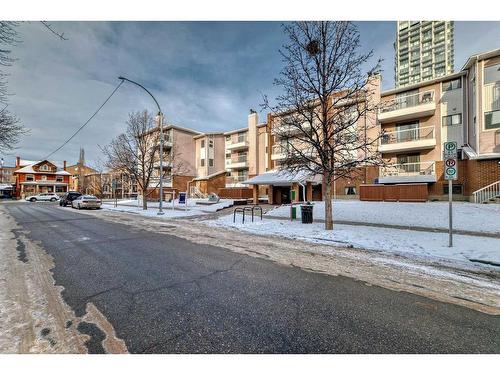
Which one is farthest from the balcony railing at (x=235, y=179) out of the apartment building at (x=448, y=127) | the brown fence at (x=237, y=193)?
the apartment building at (x=448, y=127)

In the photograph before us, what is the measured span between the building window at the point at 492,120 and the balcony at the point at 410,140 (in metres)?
3.92

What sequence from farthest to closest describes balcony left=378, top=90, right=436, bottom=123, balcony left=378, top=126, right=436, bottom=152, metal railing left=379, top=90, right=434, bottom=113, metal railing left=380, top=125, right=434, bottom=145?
metal railing left=379, top=90, right=434, bottom=113, metal railing left=380, top=125, right=434, bottom=145, balcony left=378, top=90, right=436, bottom=123, balcony left=378, top=126, right=436, bottom=152

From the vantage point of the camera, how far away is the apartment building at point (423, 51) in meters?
81.4

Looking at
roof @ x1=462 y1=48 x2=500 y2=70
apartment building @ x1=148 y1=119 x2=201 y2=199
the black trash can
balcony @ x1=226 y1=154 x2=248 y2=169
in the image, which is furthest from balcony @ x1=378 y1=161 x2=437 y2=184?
apartment building @ x1=148 y1=119 x2=201 y2=199

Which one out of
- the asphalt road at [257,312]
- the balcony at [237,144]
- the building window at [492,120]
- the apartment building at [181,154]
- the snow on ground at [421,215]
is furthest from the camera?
the apartment building at [181,154]

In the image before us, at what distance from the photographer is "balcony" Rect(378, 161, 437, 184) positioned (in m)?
21.8

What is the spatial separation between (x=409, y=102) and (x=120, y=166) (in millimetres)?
30117

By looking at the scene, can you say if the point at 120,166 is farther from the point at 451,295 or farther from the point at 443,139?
the point at 443,139

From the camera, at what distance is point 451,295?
393 centimetres

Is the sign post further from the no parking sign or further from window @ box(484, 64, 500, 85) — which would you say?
window @ box(484, 64, 500, 85)

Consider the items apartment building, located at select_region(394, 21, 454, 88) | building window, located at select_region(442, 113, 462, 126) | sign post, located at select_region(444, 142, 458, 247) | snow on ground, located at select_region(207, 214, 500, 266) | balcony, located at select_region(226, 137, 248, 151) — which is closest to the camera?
snow on ground, located at select_region(207, 214, 500, 266)

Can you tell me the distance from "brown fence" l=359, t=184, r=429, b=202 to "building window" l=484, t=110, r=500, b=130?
6695 millimetres

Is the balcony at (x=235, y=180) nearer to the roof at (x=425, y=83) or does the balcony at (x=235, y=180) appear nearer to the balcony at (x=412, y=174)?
the balcony at (x=412, y=174)

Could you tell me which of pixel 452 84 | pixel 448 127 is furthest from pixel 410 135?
pixel 452 84
